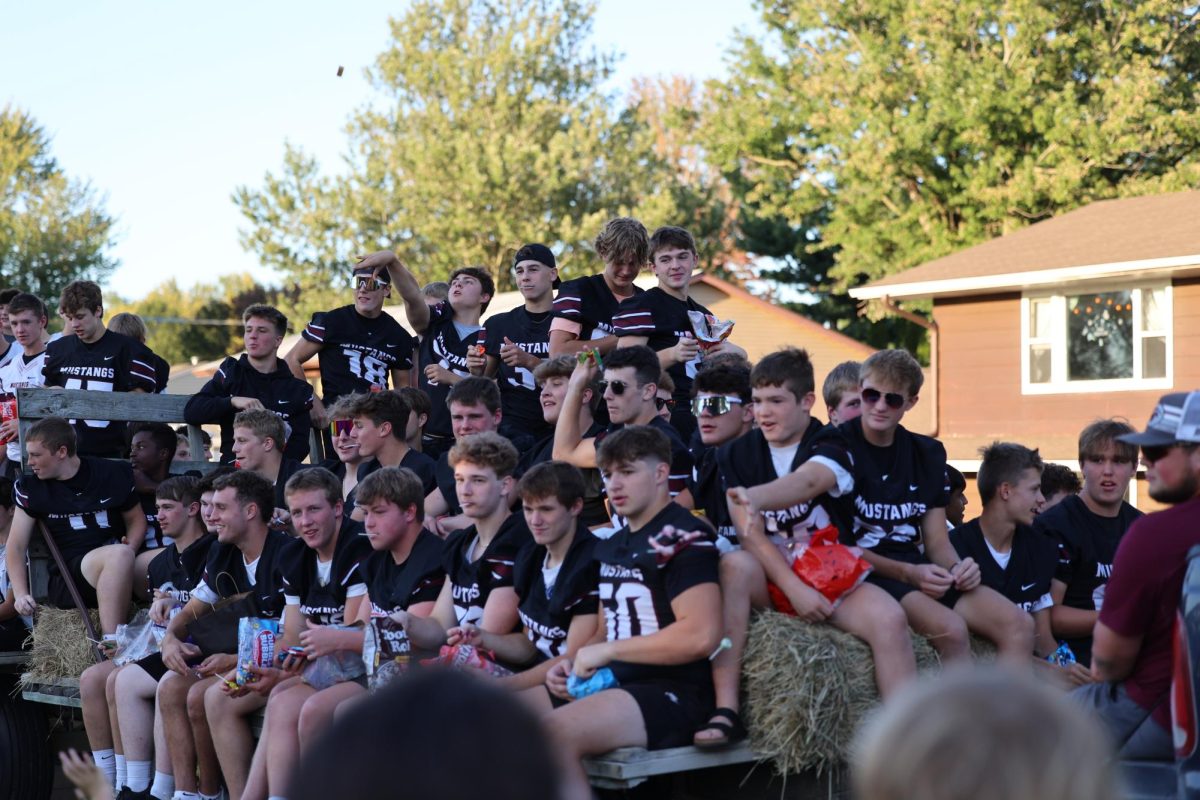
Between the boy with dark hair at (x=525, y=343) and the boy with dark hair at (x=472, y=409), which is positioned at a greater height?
the boy with dark hair at (x=525, y=343)

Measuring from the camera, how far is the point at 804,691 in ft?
17.1

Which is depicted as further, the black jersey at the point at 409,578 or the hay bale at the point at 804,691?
the black jersey at the point at 409,578

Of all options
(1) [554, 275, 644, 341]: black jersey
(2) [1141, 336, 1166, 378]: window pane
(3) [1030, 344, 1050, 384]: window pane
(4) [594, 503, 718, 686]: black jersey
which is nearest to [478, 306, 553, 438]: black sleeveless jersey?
(1) [554, 275, 644, 341]: black jersey

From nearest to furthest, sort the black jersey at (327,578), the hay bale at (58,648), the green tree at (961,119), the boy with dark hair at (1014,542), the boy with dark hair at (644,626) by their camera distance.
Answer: the boy with dark hair at (644,626)
the boy with dark hair at (1014,542)
the black jersey at (327,578)
the hay bale at (58,648)
the green tree at (961,119)

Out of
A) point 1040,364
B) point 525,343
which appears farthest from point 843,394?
point 1040,364

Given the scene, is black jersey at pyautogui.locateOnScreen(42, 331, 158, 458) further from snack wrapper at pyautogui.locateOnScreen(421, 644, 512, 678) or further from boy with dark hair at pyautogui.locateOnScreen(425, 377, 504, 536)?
snack wrapper at pyautogui.locateOnScreen(421, 644, 512, 678)

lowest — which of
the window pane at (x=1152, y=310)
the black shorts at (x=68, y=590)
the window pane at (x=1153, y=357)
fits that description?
the black shorts at (x=68, y=590)

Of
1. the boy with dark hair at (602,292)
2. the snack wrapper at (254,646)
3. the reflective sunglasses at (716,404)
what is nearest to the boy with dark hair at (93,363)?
the snack wrapper at (254,646)

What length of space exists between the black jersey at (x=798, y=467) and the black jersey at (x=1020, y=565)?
952 millimetres

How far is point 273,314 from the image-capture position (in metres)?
9.48

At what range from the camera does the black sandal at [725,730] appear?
5.21 meters

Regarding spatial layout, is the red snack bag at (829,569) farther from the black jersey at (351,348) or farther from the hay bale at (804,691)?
the black jersey at (351,348)

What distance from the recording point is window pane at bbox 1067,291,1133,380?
20.8m

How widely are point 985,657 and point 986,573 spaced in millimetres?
644
